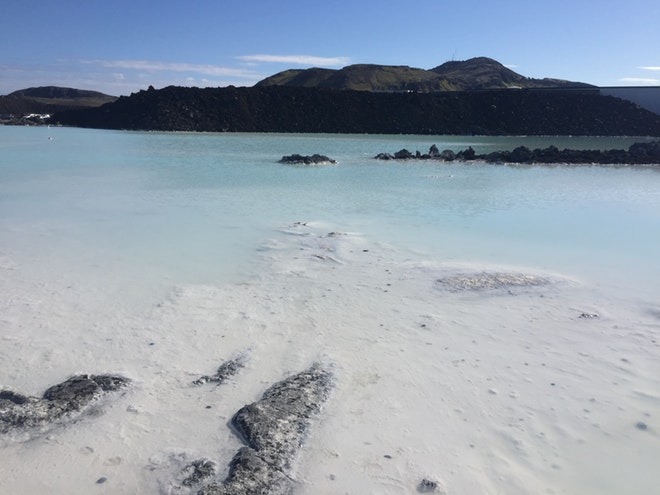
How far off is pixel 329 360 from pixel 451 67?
336 feet

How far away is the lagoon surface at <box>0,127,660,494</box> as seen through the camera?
2955 millimetres

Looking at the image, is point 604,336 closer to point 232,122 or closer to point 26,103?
point 232,122

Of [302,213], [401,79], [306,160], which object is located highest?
[401,79]

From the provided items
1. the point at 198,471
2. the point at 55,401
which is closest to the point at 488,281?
the point at 198,471

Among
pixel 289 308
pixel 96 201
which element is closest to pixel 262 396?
pixel 289 308

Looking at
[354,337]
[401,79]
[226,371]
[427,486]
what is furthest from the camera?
[401,79]

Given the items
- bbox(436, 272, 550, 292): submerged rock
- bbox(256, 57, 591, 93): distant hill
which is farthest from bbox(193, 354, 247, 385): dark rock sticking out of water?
bbox(256, 57, 591, 93): distant hill

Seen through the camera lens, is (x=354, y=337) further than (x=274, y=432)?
Yes

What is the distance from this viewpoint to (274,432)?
3148 millimetres

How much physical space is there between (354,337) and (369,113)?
4159cm

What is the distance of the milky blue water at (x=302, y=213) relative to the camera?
6793 millimetres

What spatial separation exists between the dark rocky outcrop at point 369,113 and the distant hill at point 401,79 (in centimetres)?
2221

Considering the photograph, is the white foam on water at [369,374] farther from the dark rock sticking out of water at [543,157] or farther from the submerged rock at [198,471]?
the dark rock sticking out of water at [543,157]

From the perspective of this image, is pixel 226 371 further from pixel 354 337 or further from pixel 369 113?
pixel 369 113
